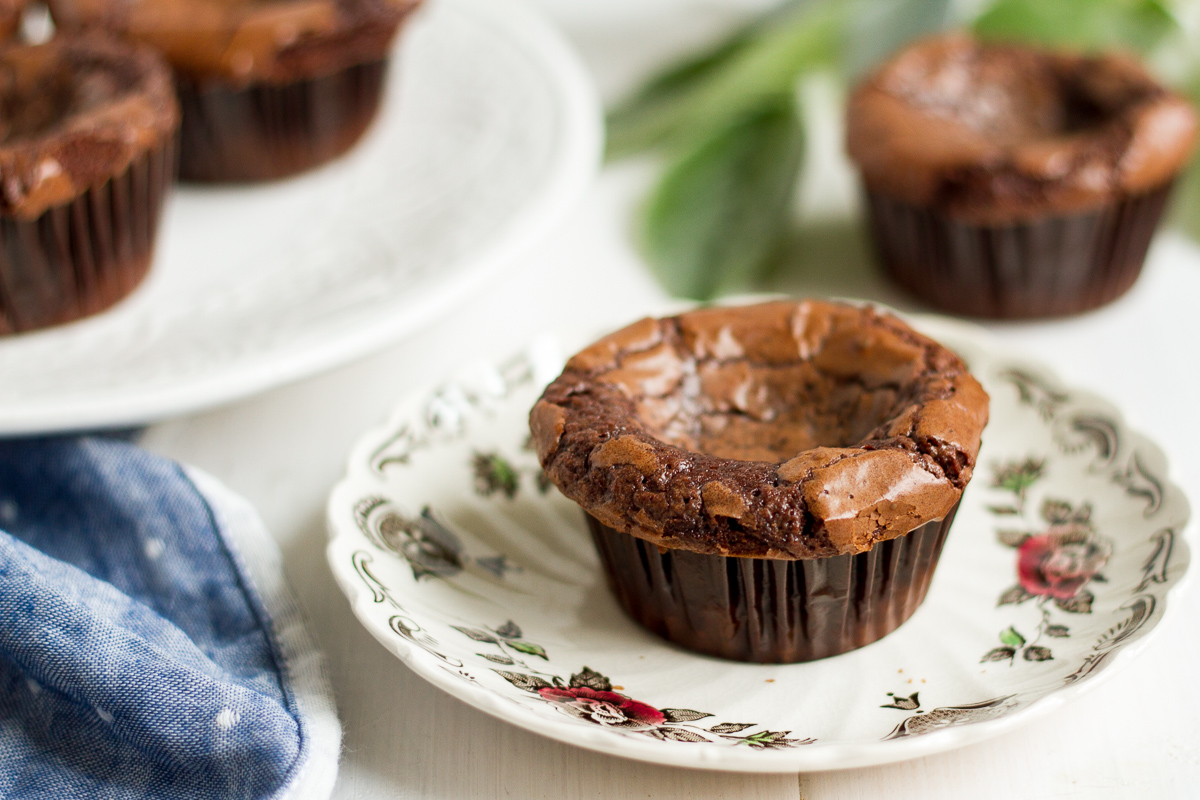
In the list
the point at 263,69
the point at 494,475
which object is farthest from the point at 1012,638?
the point at 263,69

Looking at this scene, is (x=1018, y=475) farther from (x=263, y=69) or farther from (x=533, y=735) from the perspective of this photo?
→ (x=263, y=69)

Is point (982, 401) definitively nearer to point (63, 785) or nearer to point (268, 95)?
point (63, 785)

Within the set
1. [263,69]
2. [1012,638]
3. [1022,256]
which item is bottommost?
[1022,256]

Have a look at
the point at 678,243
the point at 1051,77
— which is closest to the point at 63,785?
the point at 678,243

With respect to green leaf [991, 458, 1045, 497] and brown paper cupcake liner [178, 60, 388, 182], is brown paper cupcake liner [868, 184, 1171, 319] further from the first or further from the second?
brown paper cupcake liner [178, 60, 388, 182]

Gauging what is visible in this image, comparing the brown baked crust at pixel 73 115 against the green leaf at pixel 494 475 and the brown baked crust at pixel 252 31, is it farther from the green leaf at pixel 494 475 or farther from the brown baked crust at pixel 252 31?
the green leaf at pixel 494 475

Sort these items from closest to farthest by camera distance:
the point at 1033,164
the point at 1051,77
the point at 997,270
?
the point at 1033,164 → the point at 997,270 → the point at 1051,77

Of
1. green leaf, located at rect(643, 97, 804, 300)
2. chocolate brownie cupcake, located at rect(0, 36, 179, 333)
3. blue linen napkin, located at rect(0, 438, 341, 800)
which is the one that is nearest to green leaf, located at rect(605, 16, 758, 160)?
green leaf, located at rect(643, 97, 804, 300)
